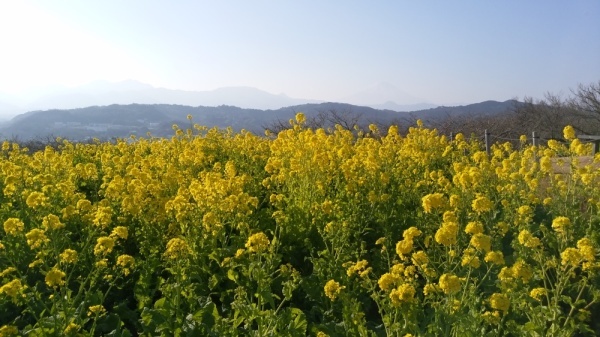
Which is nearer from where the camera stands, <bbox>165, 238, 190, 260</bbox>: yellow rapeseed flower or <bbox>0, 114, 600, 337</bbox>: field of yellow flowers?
<bbox>0, 114, 600, 337</bbox>: field of yellow flowers

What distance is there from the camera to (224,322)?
3039 millimetres

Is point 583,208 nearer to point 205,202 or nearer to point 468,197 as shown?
point 468,197

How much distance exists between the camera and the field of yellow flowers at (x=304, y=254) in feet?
9.62

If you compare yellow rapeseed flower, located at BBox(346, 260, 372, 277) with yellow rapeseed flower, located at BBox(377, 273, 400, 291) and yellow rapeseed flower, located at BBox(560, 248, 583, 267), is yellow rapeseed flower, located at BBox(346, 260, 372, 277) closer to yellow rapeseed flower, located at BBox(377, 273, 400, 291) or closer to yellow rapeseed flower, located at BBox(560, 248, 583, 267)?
yellow rapeseed flower, located at BBox(377, 273, 400, 291)

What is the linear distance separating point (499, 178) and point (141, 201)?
437 centimetres

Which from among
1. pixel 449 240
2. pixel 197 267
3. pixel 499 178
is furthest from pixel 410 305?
pixel 499 178

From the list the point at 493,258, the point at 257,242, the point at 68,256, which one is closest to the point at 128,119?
the point at 68,256

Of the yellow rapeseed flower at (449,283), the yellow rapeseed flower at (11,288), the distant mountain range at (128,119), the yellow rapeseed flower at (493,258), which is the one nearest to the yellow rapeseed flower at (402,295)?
the yellow rapeseed flower at (449,283)

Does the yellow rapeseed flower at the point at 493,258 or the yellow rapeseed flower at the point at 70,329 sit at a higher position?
the yellow rapeseed flower at the point at 493,258

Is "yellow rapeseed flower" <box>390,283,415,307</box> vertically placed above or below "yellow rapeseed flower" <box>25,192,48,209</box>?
below

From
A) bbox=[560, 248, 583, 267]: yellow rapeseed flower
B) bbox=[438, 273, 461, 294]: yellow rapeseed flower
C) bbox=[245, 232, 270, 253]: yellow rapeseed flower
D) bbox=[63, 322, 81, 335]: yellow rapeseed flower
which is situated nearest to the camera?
bbox=[438, 273, 461, 294]: yellow rapeseed flower

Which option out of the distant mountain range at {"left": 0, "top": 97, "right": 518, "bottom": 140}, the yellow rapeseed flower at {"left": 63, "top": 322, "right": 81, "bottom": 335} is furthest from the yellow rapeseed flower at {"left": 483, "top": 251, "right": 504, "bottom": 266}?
the distant mountain range at {"left": 0, "top": 97, "right": 518, "bottom": 140}

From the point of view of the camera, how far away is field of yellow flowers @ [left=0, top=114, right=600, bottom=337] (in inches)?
115

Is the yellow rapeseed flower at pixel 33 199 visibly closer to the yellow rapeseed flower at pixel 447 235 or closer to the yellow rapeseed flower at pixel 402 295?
the yellow rapeseed flower at pixel 402 295
